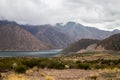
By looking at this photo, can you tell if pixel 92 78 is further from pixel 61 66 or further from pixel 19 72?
pixel 61 66

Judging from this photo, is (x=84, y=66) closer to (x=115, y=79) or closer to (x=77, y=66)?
(x=77, y=66)

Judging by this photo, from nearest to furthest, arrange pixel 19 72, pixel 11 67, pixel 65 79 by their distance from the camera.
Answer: pixel 65 79 < pixel 19 72 < pixel 11 67

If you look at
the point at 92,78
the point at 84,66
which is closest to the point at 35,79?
the point at 92,78

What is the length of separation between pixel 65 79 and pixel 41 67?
49.6 ft

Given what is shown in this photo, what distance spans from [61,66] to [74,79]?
592 inches

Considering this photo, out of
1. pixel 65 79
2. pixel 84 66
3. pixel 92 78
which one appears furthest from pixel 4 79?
pixel 84 66

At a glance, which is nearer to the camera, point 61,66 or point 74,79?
point 74,79

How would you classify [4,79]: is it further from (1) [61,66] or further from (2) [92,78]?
(1) [61,66]

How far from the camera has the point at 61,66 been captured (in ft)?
151

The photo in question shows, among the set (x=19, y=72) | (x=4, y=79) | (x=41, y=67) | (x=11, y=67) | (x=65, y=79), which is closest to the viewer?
(x=4, y=79)

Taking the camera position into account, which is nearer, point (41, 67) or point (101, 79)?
point (101, 79)

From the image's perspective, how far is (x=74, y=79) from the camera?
1219 inches

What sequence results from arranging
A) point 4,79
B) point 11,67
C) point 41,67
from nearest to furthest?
point 4,79 → point 11,67 → point 41,67

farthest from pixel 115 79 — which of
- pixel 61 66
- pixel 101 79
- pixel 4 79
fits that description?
pixel 61 66
